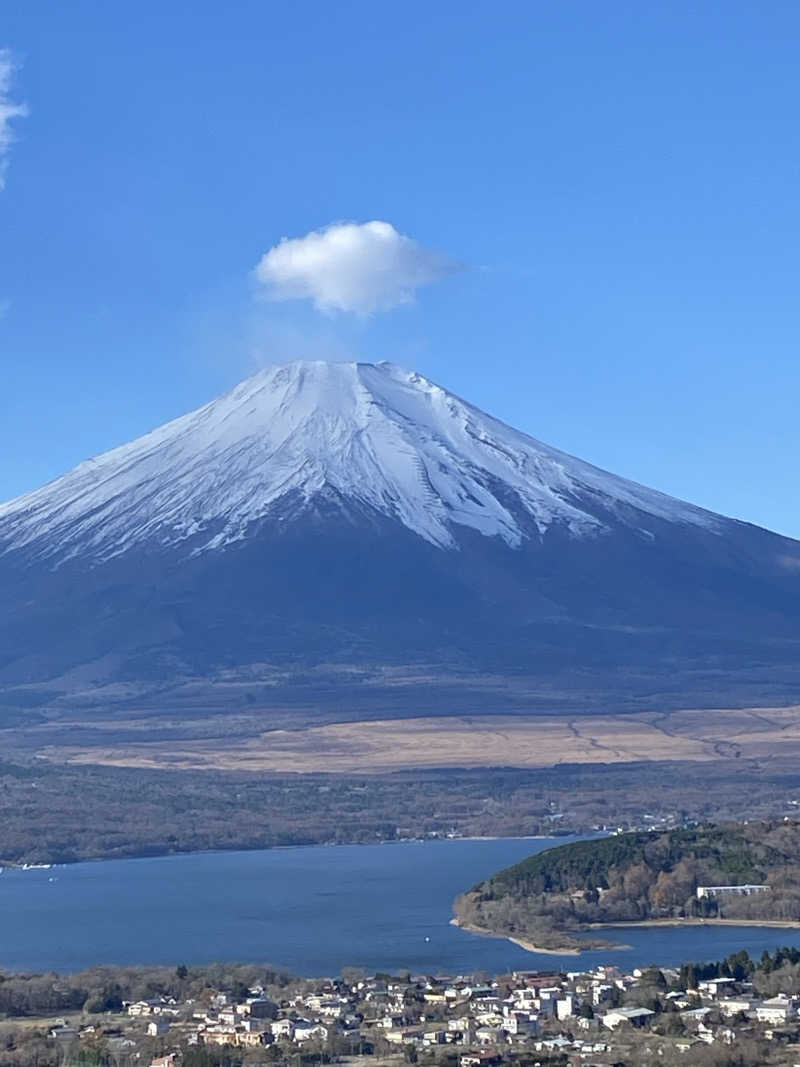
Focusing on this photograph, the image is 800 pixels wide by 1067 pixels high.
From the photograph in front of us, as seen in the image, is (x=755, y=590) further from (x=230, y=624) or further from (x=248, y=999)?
(x=248, y=999)

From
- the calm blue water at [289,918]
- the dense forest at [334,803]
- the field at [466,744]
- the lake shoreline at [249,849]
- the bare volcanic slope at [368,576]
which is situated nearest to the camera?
the calm blue water at [289,918]

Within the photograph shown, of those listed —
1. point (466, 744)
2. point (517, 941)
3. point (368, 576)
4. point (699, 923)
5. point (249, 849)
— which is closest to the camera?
point (517, 941)

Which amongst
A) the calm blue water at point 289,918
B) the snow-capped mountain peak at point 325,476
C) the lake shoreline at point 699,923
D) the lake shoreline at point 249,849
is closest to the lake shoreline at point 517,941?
the calm blue water at point 289,918

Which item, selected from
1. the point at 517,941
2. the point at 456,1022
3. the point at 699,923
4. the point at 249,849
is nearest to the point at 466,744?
the point at 249,849

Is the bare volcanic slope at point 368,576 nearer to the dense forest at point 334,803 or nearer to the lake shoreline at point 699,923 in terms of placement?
the dense forest at point 334,803

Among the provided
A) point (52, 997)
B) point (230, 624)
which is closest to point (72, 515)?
point (230, 624)

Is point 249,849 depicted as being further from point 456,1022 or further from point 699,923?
point 456,1022
